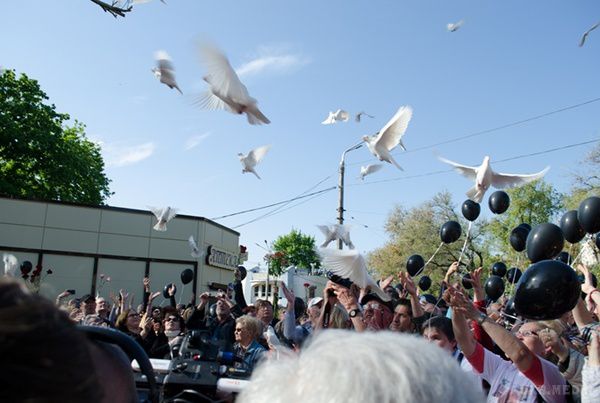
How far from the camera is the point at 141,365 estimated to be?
1.29 m

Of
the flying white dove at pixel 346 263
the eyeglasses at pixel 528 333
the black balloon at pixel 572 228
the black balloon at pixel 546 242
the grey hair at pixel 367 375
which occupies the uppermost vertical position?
the black balloon at pixel 572 228

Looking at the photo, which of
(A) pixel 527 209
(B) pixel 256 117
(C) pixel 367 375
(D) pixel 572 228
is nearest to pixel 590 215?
(D) pixel 572 228

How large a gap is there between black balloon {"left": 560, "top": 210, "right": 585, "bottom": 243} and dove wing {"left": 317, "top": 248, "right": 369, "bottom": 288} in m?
2.94

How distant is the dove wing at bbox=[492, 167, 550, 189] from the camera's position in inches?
290

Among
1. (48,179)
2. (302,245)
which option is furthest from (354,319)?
(302,245)

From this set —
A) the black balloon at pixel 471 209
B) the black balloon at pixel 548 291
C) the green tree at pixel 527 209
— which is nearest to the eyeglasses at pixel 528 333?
the black balloon at pixel 548 291

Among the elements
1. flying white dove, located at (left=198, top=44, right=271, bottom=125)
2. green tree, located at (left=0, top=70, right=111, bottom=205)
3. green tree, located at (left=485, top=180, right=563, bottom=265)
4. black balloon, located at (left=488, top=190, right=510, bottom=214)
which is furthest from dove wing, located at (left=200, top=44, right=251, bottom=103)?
green tree, located at (left=485, top=180, right=563, bottom=265)

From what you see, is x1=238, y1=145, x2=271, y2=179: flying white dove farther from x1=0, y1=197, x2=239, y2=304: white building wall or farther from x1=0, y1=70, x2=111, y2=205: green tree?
x1=0, y1=70, x2=111, y2=205: green tree

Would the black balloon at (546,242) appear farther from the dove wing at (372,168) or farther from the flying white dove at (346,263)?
the dove wing at (372,168)

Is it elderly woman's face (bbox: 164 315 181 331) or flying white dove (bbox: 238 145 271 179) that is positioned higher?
flying white dove (bbox: 238 145 271 179)

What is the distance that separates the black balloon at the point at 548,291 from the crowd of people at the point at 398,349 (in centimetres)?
23

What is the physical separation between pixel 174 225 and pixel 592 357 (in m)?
19.1

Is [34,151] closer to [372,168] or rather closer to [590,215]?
[372,168]

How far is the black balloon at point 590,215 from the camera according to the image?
5836 mm
